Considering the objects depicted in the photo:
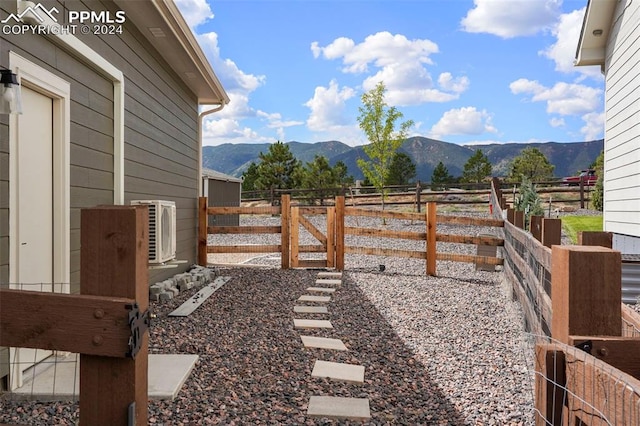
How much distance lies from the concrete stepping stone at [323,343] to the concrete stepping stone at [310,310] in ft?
3.09

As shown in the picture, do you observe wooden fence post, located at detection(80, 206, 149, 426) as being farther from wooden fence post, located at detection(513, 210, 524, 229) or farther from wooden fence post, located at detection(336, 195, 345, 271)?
wooden fence post, located at detection(336, 195, 345, 271)

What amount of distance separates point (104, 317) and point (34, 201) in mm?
2761

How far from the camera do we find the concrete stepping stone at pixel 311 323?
4.46m

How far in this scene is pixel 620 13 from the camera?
7.52m

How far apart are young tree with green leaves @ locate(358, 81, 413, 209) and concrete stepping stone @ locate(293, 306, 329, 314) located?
14211 millimetres

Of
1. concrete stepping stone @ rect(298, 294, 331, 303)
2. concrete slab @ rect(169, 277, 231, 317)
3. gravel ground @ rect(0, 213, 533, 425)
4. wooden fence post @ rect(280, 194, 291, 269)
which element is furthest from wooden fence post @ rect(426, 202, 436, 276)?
concrete slab @ rect(169, 277, 231, 317)

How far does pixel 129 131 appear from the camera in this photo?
5195 mm

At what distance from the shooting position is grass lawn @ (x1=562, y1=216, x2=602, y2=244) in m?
12.7

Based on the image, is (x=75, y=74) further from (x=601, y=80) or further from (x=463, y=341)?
(x=601, y=80)

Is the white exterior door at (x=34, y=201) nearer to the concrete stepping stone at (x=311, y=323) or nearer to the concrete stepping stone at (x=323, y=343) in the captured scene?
the concrete stepping stone at (x=323, y=343)

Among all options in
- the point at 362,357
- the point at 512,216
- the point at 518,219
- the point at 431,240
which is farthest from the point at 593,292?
the point at 431,240

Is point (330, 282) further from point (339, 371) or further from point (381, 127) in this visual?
point (381, 127)

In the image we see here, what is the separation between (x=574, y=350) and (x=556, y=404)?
16 cm

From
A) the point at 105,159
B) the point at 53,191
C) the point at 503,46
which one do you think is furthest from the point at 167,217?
the point at 503,46
